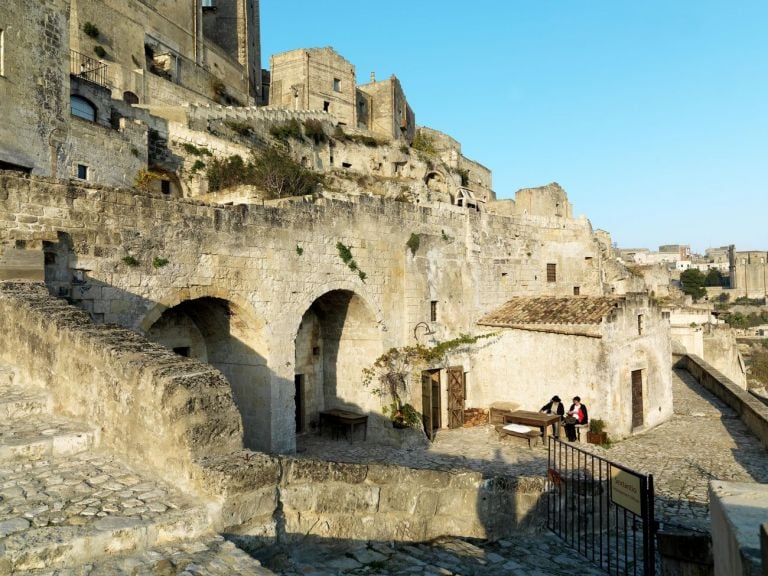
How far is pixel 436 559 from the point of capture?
5.38m

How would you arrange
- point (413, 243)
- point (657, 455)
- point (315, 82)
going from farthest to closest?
point (315, 82) < point (413, 243) < point (657, 455)

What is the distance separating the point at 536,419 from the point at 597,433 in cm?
164

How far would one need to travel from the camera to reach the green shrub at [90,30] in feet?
88.0

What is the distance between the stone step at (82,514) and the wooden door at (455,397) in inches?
468

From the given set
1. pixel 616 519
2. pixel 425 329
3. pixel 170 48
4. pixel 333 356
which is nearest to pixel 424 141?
pixel 170 48

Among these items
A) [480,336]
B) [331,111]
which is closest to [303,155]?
[331,111]

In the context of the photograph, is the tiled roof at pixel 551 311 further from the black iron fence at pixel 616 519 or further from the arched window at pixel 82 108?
the arched window at pixel 82 108

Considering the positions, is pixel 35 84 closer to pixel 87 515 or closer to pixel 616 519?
pixel 87 515

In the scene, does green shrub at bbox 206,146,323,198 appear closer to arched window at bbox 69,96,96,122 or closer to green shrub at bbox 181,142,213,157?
green shrub at bbox 181,142,213,157

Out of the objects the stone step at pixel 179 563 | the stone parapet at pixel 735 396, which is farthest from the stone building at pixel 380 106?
the stone step at pixel 179 563

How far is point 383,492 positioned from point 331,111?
35.6 m

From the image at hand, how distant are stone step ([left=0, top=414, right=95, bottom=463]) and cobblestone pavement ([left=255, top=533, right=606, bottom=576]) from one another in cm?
192

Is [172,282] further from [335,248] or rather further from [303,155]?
[303,155]

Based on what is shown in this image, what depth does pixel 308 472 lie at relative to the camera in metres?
5.00
